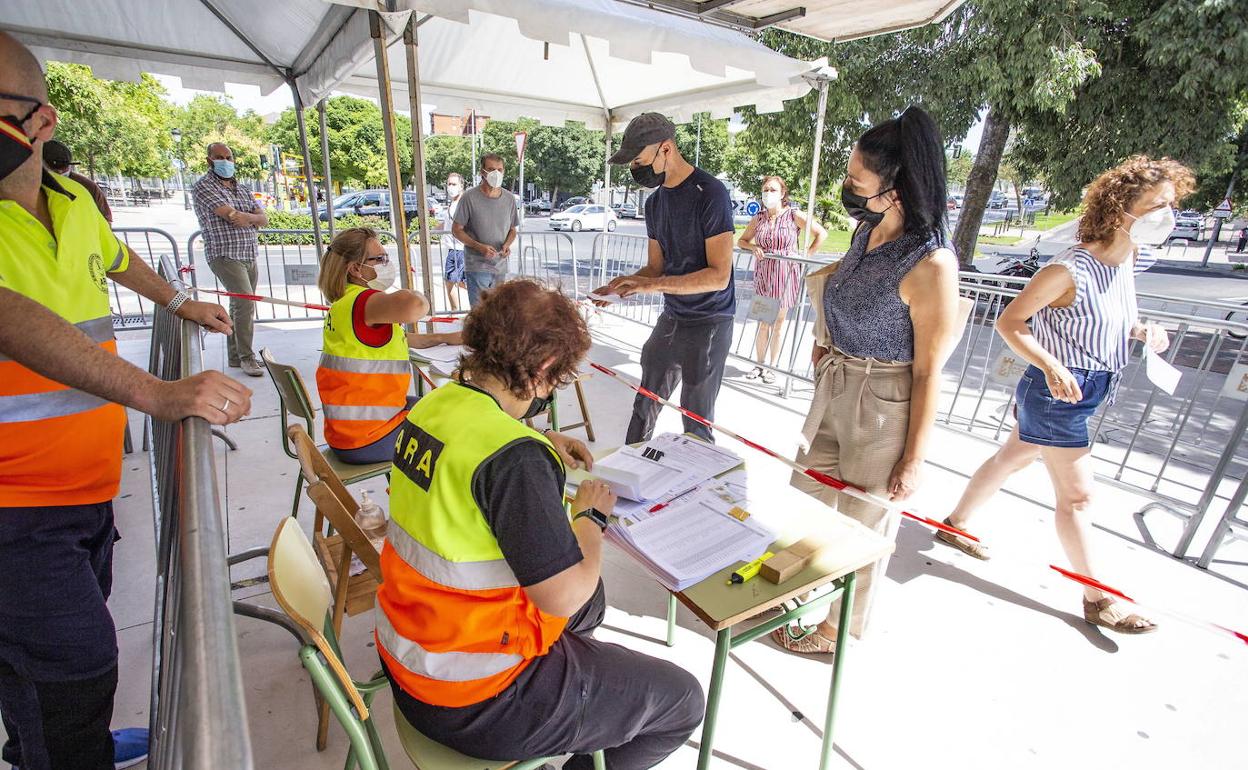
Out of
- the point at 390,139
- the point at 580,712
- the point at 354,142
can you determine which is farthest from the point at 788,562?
the point at 354,142

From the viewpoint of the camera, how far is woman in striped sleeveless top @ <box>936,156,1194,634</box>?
2.44 meters

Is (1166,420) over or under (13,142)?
under

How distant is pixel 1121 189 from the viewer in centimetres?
245

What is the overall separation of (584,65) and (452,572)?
6.38 m

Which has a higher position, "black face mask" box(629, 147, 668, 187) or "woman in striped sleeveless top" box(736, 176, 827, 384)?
"black face mask" box(629, 147, 668, 187)

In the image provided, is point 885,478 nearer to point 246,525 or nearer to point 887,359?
point 887,359

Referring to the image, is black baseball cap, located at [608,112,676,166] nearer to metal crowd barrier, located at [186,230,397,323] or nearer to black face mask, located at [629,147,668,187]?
black face mask, located at [629,147,668,187]

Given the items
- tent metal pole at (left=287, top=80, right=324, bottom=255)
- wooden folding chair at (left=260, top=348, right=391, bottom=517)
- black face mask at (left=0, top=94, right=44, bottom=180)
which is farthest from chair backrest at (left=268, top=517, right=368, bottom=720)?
tent metal pole at (left=287, top=80, right=324, bottom=255)

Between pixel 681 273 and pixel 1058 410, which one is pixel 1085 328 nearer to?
pixel 1058 410

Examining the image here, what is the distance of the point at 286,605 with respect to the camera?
3.83ft

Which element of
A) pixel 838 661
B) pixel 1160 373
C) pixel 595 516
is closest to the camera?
pixel 595 516

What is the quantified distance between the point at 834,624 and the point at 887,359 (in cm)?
115

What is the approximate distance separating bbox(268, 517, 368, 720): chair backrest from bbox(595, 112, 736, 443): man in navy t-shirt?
79.1 inches

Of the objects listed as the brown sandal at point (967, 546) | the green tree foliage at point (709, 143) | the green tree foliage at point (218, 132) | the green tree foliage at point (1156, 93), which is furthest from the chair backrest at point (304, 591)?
the green tree foliage at point (218, 132)
